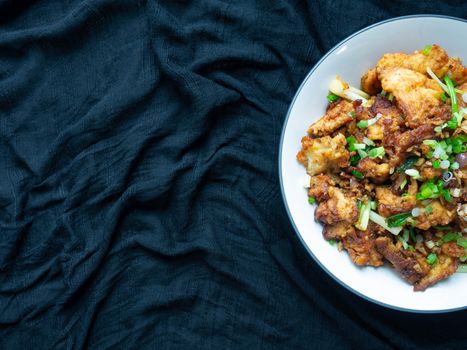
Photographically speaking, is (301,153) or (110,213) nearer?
(301,153)

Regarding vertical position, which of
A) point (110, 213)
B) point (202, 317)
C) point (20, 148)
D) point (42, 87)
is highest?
point (42, 87)

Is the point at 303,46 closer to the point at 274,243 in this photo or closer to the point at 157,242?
the point at 274,243

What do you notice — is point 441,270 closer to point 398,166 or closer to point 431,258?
point 431,258

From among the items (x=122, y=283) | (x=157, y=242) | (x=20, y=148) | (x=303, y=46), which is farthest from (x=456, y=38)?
(x=20, y=148)

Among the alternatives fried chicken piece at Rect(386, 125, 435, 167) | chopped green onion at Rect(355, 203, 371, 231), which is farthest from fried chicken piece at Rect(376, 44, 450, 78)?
chopped green onion at Rect(355, 203, 371, 231)

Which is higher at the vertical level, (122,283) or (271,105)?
(271,105)

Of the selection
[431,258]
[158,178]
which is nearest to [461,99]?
[431,258]
